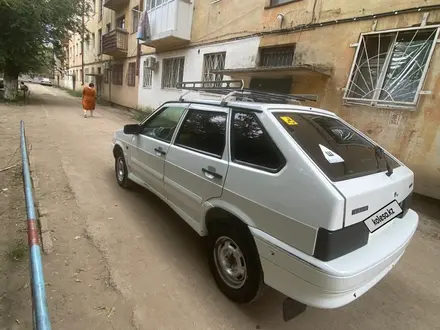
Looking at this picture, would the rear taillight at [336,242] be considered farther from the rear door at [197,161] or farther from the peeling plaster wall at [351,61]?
the peeling plaster wall at [351,61]

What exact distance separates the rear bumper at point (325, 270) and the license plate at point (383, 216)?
95mm

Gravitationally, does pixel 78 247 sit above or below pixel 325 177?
below

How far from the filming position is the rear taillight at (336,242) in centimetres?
152

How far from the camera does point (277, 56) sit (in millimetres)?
7699

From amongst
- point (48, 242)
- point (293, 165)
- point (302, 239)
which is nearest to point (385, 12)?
point (293, 165)

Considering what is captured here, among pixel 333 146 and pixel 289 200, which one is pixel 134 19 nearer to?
pixel 333 146

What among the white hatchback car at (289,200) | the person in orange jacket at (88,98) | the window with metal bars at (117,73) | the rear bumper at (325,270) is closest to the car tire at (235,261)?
the white hatchback car at (289,200)

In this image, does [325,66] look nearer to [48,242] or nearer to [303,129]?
[303,129]

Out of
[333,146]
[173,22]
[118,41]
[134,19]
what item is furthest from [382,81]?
[118,41]

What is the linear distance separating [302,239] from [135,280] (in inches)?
62.8

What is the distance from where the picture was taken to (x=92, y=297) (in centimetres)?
216

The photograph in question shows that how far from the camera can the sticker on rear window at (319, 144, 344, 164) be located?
182cm

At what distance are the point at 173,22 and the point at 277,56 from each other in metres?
5.20

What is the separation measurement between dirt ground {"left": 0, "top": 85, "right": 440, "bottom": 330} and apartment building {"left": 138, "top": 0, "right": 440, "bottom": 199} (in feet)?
6.18
